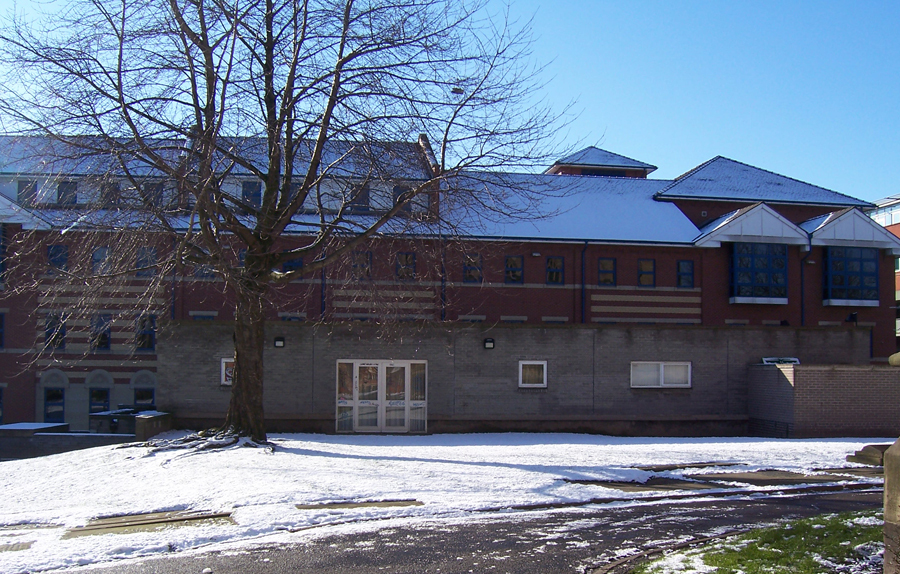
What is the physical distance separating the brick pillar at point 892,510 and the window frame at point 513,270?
25.6 meters

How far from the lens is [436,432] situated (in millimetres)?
22859

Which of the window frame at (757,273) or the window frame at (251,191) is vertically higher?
the window frame at (251,191)

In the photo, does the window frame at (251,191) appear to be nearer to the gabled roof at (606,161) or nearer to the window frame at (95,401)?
the window frame at (95,401)

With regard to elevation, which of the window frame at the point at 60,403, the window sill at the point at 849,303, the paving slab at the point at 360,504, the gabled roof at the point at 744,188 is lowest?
the window frame at the point at 60,403

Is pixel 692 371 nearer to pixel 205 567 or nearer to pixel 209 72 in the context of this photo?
pixel 209 72

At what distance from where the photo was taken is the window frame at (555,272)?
3303cm

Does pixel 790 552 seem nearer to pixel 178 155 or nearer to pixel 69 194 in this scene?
pixel 178 155

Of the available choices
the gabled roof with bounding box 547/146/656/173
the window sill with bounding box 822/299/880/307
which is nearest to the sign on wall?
the gabled roof with bounding box 547/146/656/173

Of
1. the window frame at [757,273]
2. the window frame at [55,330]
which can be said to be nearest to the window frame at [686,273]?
the window frame at [757,273]

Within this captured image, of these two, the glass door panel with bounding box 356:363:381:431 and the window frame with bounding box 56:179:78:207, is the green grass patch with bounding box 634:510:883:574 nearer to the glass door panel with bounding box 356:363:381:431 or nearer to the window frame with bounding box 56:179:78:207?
the window frame with bounding box 56:179:78:207

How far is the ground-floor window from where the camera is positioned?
2291cm

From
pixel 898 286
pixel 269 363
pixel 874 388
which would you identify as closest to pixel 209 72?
pixel 269 363

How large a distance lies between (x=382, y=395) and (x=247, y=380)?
6773 mm

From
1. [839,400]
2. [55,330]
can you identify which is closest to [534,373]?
[839,400]
